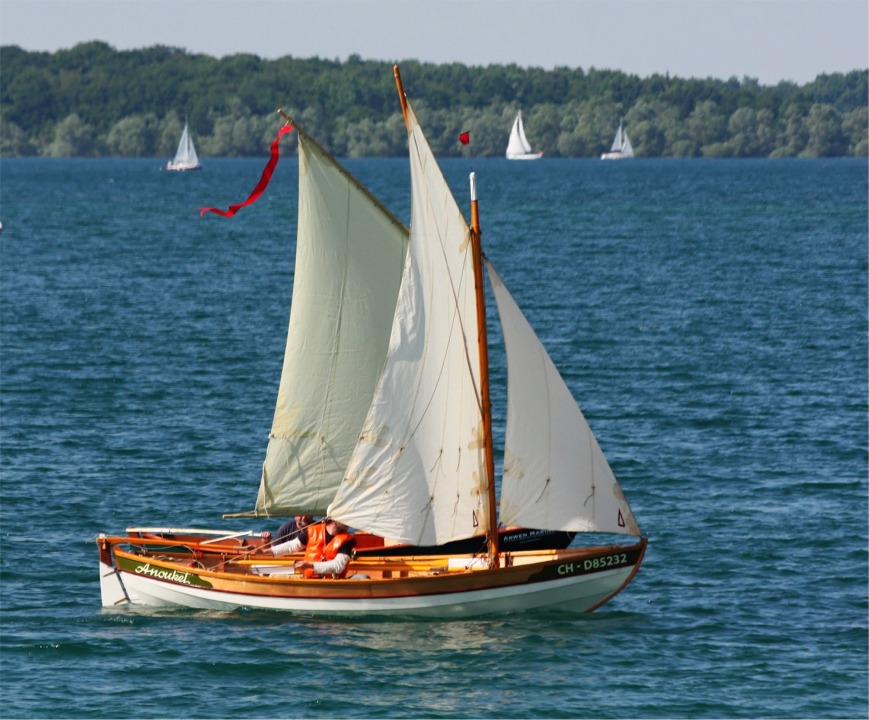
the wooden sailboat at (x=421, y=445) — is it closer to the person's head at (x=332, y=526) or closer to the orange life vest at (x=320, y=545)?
the orange life vest at (x=320, y=545)

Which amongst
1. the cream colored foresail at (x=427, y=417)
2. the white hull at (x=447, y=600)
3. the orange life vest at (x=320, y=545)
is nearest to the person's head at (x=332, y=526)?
the orange life vest at (x=320, y=545)

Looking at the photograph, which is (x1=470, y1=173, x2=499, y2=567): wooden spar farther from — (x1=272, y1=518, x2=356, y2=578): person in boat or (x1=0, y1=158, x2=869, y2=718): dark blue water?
(x1=272, y1=518, x2=356, y2=578): person in boat

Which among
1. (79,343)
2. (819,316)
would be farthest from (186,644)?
(819,316)

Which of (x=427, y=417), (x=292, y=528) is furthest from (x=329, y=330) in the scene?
(x=292, y=528)

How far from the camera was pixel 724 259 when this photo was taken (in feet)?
399

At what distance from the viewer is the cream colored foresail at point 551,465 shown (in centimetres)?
3766

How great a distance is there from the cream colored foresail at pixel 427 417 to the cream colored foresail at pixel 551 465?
2.89 ft

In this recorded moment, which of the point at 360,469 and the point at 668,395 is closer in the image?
the point at 360,469

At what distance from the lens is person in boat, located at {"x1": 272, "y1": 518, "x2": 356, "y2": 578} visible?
126 ft

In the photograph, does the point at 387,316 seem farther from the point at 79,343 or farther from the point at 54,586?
the point at 79,343

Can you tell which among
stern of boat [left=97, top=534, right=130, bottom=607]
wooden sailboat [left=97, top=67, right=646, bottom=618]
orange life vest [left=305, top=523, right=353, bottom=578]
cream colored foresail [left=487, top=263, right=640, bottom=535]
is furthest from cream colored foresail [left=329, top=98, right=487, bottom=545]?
stern of boat [left=97, top=534, right=130, bottom=607]

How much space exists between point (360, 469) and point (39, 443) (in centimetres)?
2177

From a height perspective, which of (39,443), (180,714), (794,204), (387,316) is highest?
(794,204)

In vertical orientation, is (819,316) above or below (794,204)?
below
